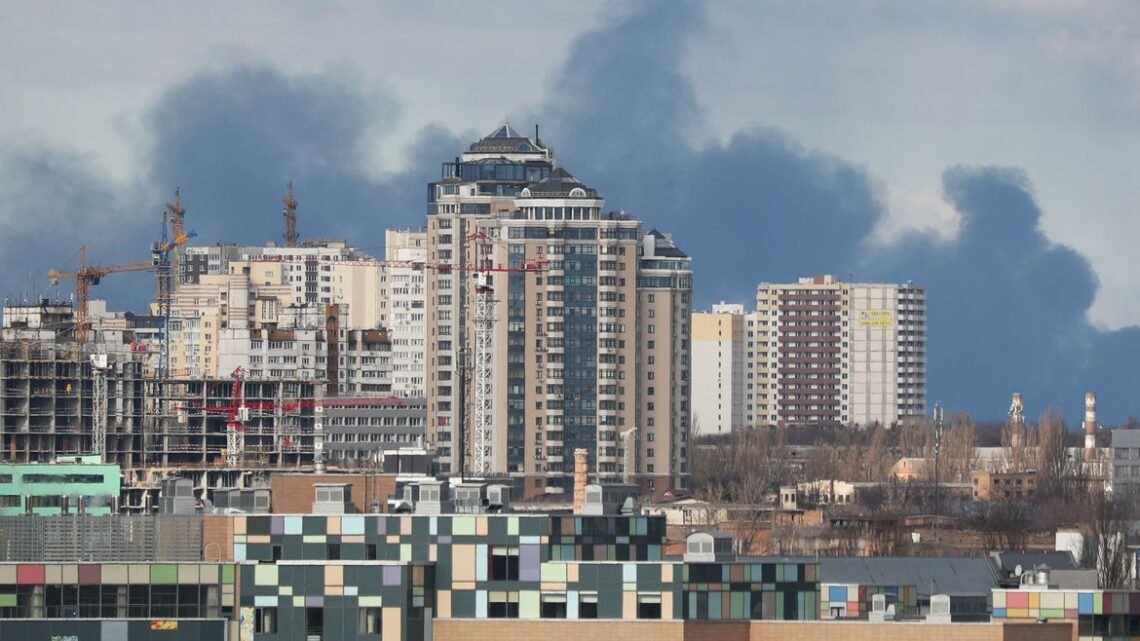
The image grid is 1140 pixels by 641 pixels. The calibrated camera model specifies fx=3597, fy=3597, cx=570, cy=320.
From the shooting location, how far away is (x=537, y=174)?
19525cm

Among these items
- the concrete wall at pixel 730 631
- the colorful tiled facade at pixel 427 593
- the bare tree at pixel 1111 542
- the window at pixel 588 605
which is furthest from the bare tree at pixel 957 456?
the concrete wall at pixel 730 631

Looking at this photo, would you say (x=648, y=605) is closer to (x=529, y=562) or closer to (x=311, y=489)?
(x=529, y=562)

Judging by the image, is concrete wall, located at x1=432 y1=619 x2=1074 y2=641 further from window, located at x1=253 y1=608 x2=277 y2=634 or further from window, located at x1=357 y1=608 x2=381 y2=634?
window, located at x1=253 y1=608 x2=277 y2=634

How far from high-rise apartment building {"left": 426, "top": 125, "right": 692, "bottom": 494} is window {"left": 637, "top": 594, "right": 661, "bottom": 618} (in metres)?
104

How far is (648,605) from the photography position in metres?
65.2

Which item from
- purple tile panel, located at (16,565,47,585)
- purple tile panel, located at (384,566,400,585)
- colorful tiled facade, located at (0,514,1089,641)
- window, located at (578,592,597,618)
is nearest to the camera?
colorful tiled facade, located at (0,514,1089,641)

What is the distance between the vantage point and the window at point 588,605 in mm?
66125

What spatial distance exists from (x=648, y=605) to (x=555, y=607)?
92.6 inches

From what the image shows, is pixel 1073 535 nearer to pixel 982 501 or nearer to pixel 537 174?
pixel 982 501

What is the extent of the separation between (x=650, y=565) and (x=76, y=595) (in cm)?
1062

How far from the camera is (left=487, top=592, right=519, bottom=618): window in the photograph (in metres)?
67.4

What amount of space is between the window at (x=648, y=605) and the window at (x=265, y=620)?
7.21 meters

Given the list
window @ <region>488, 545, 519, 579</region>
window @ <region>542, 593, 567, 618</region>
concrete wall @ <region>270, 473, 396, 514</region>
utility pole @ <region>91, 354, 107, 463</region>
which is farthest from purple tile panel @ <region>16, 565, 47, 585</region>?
utility pole @ <region>91, 354, 107, 463</region>

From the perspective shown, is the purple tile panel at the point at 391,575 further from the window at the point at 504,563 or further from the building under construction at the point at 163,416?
the building under construction at the point at 163,416
